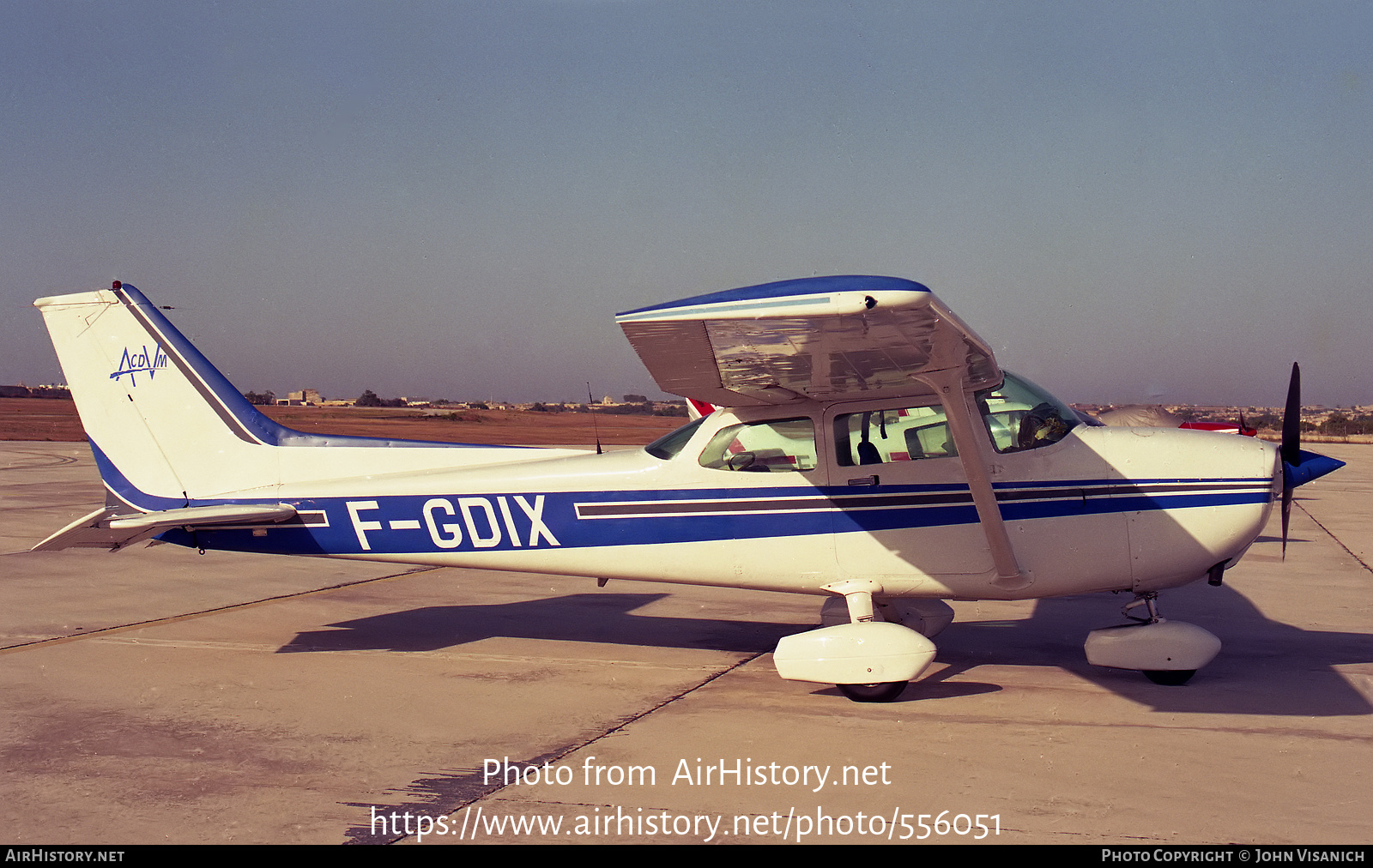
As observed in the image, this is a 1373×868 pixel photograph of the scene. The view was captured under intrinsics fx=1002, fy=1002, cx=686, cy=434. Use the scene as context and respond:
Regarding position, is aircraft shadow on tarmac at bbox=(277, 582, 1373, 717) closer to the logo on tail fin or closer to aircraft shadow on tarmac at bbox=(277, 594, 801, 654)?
aircraft shadow on tarmac at bbox=(277, 594, 801, 654)

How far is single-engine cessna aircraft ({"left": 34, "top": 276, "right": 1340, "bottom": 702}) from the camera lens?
19.7 ft

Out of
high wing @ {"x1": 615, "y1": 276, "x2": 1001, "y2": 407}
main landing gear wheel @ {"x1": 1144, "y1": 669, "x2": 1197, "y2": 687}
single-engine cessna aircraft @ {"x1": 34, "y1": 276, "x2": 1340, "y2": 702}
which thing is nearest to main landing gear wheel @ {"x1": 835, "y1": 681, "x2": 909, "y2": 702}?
single-engine cessna aircraft @ {"x1": 34, "y1": 276, "x2": 1340, "y2": 702}

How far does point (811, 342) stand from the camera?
510cm

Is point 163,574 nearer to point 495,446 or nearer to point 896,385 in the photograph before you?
point 495,446

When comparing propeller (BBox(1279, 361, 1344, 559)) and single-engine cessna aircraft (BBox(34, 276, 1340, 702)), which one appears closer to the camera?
single-engine cessna aircraft (BBox(34, 276, 1340, 702))

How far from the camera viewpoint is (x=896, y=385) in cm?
615

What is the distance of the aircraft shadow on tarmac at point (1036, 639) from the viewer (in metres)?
6.10

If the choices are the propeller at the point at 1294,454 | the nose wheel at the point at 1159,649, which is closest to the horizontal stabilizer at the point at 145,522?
the nose wheel at the point at 1159,649

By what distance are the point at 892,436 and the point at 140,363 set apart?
5.59m

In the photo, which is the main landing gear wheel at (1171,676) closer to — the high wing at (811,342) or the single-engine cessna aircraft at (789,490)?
the single-engine cessna aircraft at (789,490)

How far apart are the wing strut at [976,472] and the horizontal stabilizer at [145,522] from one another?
468 centimetres

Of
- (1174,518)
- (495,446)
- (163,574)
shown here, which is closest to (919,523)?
(1174,518)

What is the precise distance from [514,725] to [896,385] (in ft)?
A: 9.84

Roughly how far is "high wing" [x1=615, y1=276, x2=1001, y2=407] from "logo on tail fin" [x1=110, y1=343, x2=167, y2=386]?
160 inches
